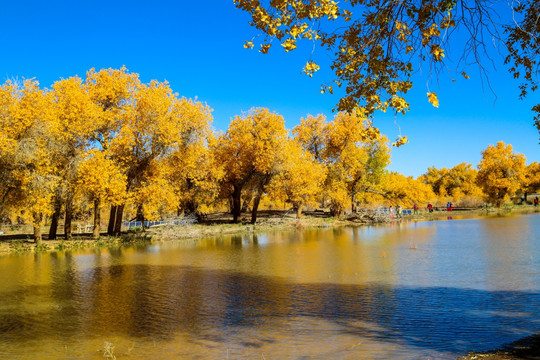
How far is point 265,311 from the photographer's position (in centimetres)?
1148

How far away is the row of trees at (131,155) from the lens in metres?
Result: 26.8

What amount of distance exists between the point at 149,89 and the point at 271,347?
96.3 feet

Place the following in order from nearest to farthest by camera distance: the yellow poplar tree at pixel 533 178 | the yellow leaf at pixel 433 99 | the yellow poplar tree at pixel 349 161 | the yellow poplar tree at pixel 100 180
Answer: the yellow leaf at pixel 433 99, the yellow poplar tree at pixel 100 180, the yellow poplar tree at pixel 349 161, the yellow poplar tree at pixel 533 178

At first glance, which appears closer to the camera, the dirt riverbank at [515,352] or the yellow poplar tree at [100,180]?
the dirt riverbank at [515,352]

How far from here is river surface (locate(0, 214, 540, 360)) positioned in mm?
8727

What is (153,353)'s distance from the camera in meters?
8.62

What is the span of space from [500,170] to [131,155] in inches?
2590

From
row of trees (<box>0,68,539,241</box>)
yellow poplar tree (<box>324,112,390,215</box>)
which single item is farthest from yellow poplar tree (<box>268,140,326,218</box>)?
yellow poplar tree (<box>324,112,390,215</box>)

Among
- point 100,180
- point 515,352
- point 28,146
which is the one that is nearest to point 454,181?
point 100,180

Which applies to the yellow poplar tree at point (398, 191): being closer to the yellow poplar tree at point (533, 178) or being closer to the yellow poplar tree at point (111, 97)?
the yellow poplar tree at point (533, 178)

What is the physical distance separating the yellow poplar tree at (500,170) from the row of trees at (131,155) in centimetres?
3282

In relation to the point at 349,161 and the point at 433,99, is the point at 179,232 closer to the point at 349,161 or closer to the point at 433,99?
the point at 349,161

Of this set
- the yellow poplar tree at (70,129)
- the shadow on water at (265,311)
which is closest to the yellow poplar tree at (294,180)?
the yellow poplar tree at (70,129)

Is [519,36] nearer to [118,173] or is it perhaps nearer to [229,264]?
[229,264]
